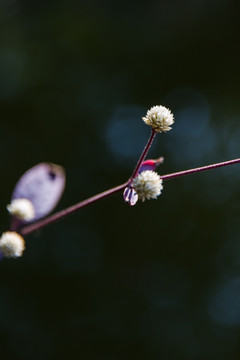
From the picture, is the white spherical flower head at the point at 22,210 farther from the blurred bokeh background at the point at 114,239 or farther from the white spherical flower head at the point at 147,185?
the blurred bokeh background at the point at 114,239

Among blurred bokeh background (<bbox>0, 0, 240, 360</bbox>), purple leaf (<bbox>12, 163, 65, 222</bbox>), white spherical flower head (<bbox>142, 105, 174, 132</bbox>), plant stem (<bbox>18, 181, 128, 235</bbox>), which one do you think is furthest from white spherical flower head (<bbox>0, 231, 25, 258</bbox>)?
blurred bokeh background (<bbox>0, 0, 240, 360</bbox>)

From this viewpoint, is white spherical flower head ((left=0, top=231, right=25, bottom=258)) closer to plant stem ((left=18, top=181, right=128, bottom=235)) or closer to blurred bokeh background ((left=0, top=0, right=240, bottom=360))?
plant stem ((left=18, top=181, right=128, bottom=235))

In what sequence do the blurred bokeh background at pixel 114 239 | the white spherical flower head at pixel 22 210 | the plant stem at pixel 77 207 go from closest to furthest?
1. the plant stem at pixel 77 207
2. the white spherical flower head at pixel 22 210
3. the blurred bokeh background at pixel 114 239

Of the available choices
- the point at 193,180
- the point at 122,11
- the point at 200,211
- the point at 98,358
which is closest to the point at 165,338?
the point at 98,358

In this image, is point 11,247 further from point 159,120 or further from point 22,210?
point 159,120

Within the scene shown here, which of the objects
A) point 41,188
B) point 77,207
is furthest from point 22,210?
point 77,207

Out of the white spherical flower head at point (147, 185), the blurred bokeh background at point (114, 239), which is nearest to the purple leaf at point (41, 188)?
the white spherical flower head at point (147, 185)
